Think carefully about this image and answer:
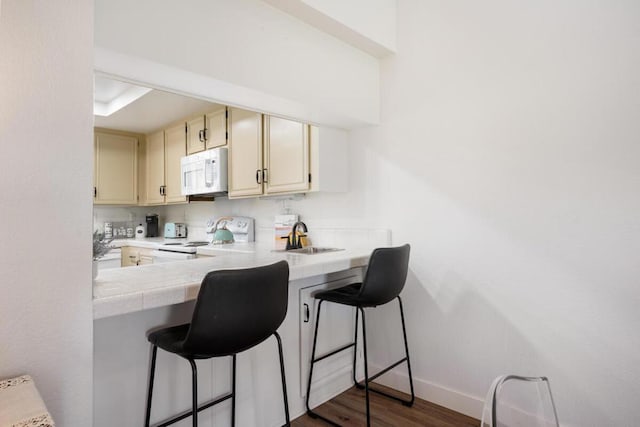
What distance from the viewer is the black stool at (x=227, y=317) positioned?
1168mm

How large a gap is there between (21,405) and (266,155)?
2284mm

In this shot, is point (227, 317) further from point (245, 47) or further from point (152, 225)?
point (152, 225)

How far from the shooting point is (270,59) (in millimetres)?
1779

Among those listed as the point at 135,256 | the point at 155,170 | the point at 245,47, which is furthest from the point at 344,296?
the point at 155,170

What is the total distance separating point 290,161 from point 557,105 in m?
1.64

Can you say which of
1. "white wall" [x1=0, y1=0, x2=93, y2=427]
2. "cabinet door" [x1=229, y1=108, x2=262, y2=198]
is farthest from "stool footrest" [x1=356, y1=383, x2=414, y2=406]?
"white wall" [x1=0, y1=0, x2=93, y2=427]

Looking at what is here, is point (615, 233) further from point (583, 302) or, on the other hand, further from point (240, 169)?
point (240, 169)

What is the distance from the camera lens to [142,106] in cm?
336

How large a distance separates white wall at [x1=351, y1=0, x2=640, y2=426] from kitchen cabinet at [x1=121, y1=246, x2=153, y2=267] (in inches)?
101

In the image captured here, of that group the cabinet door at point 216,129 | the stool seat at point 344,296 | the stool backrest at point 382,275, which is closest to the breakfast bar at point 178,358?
the stool seat at point 344,296

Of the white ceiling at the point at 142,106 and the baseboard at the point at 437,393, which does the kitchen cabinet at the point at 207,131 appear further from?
the baseboard at the point at 437,393

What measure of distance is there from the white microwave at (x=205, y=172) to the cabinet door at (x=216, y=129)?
0.08 m

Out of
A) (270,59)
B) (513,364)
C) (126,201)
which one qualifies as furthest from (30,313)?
(126,201)

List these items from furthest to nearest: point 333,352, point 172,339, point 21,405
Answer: point 333,352
point 172,339
point 21,405
